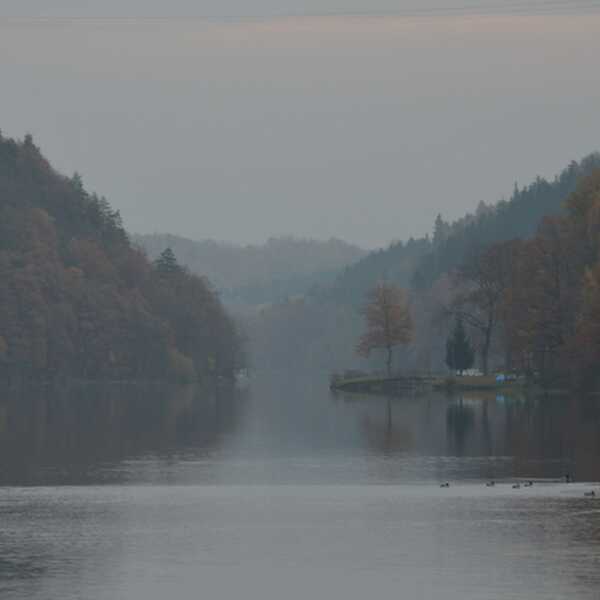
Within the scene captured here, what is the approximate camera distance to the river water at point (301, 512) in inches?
1845

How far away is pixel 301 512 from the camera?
63.3 m

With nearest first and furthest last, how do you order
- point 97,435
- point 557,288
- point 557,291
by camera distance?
point 97,435 < point 557,291 < point 557,288

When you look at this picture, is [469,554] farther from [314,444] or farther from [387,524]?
[314,444]

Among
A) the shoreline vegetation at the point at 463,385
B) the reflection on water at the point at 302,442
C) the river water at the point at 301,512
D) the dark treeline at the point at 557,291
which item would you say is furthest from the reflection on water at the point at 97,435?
the dark treeline at the point at 557,291

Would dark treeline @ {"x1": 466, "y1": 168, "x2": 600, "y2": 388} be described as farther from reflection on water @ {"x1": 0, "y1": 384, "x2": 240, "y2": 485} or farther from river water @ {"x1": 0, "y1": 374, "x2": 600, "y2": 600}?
river water @ {"x1": 0, "y1": 374, "x2": 600, "y2": 600}

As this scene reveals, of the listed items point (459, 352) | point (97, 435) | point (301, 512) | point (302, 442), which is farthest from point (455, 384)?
point (301, 512)

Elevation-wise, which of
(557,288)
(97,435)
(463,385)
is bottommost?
(97,435)

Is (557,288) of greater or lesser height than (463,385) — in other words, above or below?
above

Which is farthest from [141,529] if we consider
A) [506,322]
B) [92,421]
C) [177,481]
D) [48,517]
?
[506,322]

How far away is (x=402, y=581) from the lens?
46.9 m

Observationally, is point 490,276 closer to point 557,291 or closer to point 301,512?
point 557,291

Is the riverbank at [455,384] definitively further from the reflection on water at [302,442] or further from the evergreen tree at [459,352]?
the reflection on water at [302,442]

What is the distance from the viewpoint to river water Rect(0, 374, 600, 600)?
4688cm

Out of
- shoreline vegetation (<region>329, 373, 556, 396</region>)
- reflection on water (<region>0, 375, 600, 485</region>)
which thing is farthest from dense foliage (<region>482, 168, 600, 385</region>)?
reflection on water (<region>0, 375, 600, 485</region>)
